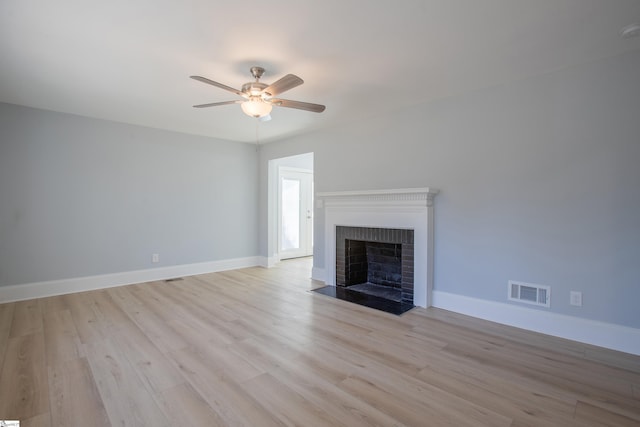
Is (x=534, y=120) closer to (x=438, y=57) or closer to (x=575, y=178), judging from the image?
(x=575, y=178)

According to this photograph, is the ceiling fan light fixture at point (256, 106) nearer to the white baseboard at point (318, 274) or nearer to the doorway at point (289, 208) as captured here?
the white baseboard at point (318, 274)

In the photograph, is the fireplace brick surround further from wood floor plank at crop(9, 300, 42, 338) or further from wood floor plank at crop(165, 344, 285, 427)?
wood floor plank at crop(9, 300, 42, 338)

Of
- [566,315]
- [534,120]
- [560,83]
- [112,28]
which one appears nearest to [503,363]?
[566,315]

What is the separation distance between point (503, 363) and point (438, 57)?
2.44 meters

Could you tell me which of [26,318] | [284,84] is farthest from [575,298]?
[26,318]

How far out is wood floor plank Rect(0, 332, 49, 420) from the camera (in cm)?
→ 168

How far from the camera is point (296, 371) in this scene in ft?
6.85

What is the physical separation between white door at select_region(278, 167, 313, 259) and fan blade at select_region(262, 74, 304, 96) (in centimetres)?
378

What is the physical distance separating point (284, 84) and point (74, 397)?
8.14ft

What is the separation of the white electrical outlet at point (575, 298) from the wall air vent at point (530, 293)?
0.15m

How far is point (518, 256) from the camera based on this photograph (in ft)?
9.43

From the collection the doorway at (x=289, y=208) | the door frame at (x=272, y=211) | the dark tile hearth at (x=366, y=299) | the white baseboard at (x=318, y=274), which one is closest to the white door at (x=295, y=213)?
the doorway at (x=289, y=208)

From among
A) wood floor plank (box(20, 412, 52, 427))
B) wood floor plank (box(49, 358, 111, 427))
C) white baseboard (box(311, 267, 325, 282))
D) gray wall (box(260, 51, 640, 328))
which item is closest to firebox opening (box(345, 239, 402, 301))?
white baseboard (box(311, 267, 325, 282))

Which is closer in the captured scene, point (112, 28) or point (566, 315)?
point (112, 28)
